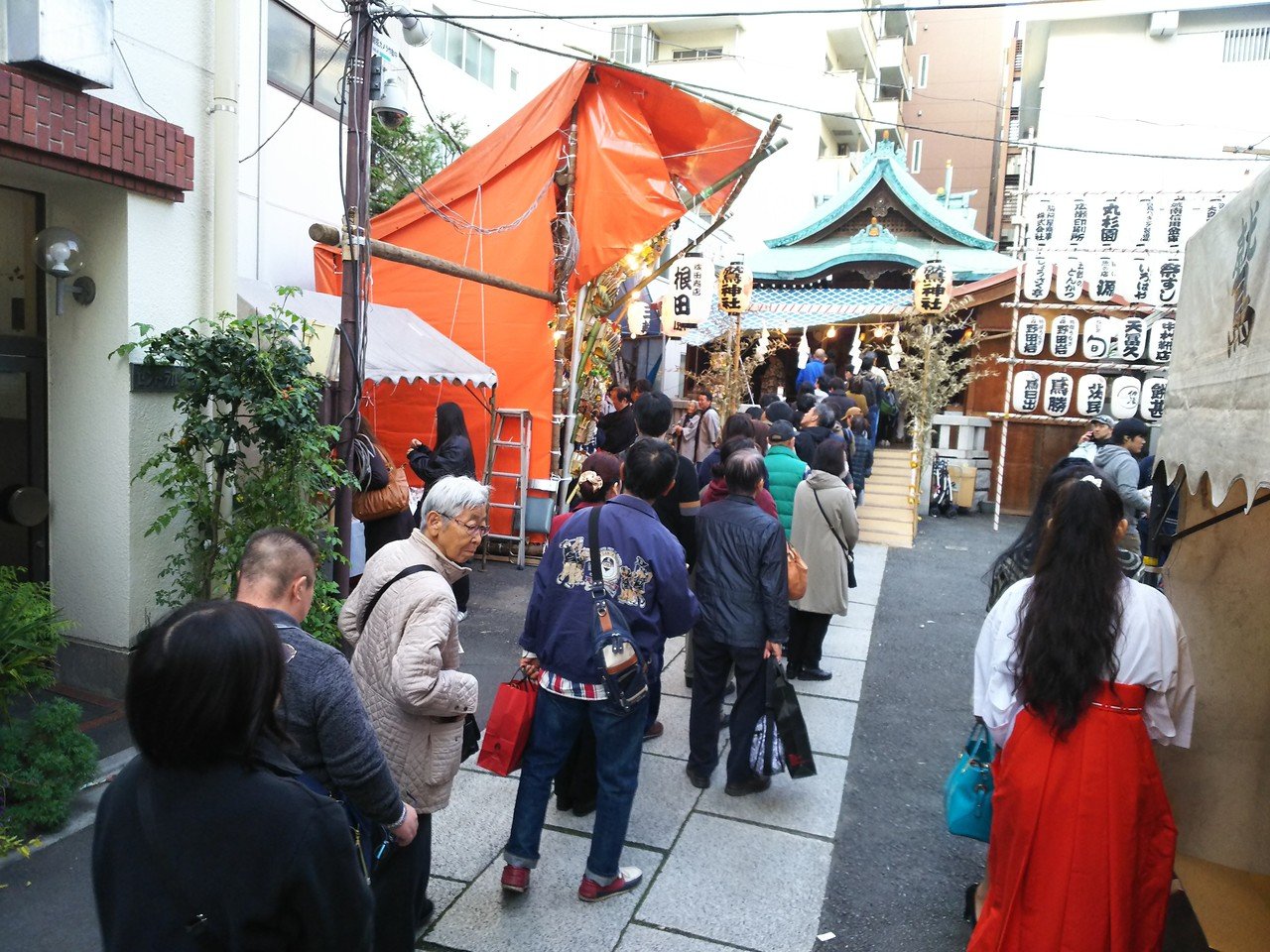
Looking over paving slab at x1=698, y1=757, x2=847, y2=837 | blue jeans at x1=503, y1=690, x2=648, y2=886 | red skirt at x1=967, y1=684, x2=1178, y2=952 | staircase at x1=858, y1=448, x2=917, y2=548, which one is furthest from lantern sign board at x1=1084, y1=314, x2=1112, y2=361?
blue jeans at x1=503, y1=690, x2=648, y2=886

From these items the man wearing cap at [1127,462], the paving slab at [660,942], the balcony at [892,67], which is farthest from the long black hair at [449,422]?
the balcony at [892,67]

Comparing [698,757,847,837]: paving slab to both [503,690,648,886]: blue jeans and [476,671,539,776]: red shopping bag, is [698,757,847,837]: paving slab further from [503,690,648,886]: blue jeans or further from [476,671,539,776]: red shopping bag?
[476,671,539,776]: red shopping bag

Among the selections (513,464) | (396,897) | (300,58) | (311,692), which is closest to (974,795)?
(396,897)

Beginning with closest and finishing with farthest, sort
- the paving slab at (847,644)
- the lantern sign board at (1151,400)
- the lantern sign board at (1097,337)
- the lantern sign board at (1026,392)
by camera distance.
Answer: the paving slab at (847,644), the lantern sign board at (1151,400), the lantern sign board at (1097,337), the lantern sign board at (1026,392)

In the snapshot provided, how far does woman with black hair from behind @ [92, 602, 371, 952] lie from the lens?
1.43m

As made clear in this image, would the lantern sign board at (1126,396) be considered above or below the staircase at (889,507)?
above

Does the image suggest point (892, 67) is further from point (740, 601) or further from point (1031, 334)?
point (740, 601)

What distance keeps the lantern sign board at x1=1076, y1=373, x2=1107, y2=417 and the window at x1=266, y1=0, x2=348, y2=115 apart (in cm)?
1212

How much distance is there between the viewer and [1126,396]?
44.2 ft

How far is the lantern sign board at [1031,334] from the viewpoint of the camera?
545 inches

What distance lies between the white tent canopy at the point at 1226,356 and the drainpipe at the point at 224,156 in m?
5.21

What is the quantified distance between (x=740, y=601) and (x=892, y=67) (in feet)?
117

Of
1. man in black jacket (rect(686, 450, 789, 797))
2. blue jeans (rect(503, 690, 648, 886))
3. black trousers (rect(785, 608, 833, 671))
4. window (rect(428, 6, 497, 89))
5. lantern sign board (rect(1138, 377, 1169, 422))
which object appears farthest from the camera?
window (rect(428, 6, 497, 89))

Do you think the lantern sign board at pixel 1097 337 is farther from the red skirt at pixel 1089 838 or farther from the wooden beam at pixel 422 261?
the red skirt at pixel 1089 838
